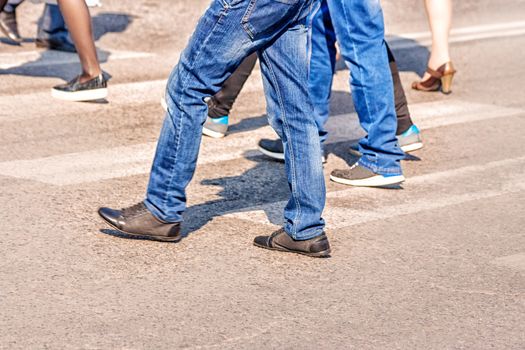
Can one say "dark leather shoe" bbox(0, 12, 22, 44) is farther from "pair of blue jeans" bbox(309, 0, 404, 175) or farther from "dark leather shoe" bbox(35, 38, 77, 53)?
"pair of blue jeans" bbox(309, 0, 404, 175)

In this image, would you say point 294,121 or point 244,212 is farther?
point 244,212

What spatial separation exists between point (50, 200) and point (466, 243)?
1.94 meters

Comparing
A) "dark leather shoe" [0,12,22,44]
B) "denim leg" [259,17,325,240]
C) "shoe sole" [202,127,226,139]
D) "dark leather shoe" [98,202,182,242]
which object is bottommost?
"dark leather shoe" [0,12,22,44]

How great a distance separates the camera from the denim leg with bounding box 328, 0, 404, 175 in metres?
6.00

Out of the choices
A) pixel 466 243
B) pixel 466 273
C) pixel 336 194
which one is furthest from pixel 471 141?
pixel 466 273

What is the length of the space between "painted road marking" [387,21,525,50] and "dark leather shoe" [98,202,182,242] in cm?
572

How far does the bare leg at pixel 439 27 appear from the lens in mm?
8617

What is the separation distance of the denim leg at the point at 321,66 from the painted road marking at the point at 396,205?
532 mm

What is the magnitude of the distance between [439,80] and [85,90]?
8.76ft

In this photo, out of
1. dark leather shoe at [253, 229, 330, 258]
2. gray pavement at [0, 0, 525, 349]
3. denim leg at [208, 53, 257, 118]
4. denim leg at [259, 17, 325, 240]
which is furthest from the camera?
denim leg at [208, 53, 257, 118]

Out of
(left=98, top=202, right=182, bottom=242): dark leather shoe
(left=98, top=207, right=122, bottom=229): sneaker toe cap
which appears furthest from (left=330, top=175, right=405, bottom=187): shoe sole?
(left=98, top=207, right=122, bottom=229): sneaker toe cap

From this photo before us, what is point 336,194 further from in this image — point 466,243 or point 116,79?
point 116,79

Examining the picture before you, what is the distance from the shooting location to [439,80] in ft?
28.6

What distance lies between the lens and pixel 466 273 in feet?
15.5
